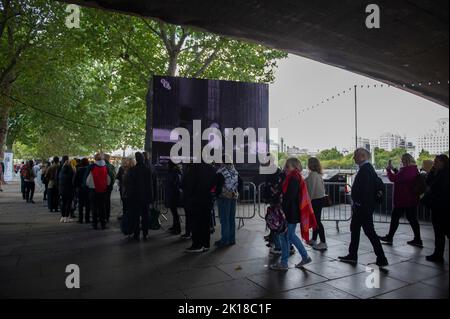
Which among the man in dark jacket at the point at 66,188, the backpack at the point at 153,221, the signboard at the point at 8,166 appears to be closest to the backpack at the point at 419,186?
the backpack at the point at 153,221

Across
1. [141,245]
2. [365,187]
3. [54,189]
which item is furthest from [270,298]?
[54,189]

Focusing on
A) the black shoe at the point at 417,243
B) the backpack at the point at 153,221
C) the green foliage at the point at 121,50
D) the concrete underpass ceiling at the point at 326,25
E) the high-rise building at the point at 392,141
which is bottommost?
the black shoe at the point at 417,243

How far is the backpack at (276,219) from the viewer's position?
5.59 metres

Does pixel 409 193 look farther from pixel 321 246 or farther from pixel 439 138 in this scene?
pixel 439 138

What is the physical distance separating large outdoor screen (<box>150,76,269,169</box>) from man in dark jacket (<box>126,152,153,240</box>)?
6688mm

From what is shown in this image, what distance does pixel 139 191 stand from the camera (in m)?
7.80

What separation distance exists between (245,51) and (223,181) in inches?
541

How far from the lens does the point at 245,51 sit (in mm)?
19203

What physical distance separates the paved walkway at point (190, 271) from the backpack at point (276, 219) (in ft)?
2.15

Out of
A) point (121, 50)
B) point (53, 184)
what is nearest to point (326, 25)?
point (53, 184)

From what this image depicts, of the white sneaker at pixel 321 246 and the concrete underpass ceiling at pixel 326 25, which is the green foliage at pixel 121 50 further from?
the white sneaker at pixel 321 246

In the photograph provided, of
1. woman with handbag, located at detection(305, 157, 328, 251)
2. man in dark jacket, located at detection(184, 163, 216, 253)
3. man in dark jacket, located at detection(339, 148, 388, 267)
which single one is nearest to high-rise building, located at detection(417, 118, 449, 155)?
man in dark jacket, located at detection(339, 148, 388, 267)

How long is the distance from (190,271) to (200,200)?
1.67 m
